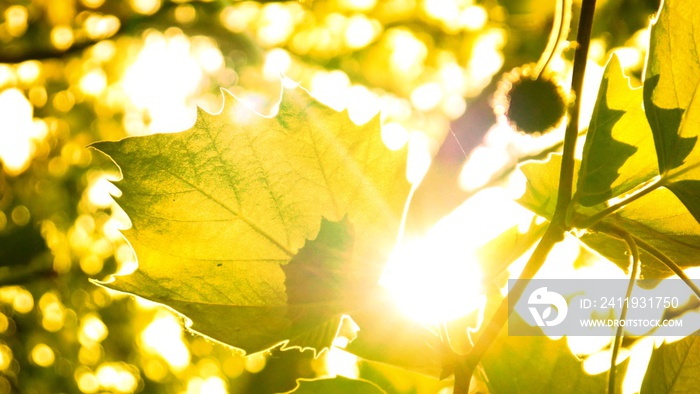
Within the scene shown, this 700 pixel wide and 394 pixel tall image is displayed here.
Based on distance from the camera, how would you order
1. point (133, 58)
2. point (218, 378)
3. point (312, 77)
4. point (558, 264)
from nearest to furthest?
point (558, 264) < point (312, 77) < point (133, 58) < point (218, 378)

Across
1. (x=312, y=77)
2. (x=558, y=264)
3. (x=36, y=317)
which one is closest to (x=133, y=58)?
(x=312, y=77)

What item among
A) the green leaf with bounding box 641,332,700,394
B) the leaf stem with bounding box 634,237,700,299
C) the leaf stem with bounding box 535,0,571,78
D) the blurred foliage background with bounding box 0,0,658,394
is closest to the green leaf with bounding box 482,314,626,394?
the green leaf with bounding box 641,332,700,394

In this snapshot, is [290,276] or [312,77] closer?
[290,276]

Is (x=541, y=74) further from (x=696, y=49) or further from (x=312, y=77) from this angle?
(x=312, y=77)

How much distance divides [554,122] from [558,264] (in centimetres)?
27

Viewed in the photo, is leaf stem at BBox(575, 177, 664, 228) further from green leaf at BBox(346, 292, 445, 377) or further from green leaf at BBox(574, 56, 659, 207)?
green leaf at BBox(346, 292, 445, 377)

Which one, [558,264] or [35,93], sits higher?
[558,264]

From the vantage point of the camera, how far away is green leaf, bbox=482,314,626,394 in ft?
1.91

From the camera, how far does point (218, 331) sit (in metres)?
0.47

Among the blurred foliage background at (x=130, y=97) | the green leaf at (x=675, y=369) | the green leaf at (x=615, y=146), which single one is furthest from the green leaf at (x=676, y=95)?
the blurred foliage background at (x=130, y=97)

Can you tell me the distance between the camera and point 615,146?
1.51 feet

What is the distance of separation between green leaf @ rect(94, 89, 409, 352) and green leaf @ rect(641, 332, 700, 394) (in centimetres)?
30

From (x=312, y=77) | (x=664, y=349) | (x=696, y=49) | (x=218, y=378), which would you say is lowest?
Result: (x=218, y=378)

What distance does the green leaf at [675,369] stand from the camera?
547 millimetres
